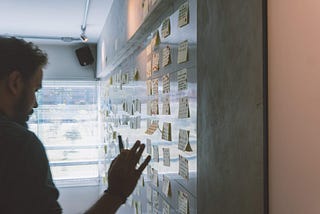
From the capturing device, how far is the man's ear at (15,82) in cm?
116

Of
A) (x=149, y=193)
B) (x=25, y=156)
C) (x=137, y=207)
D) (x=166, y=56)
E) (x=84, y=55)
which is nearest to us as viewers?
(x=25, y=156)

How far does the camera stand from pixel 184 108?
56.5 inches

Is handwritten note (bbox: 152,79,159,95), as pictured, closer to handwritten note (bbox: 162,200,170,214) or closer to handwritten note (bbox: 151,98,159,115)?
handwritten note (bbox: 151,98,159,115)

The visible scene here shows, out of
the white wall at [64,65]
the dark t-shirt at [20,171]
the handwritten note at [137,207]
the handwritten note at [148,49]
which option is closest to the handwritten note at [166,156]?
the handwritten note at [148,49]

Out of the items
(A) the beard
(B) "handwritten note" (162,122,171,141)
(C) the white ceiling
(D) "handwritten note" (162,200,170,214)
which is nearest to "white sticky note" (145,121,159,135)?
(B) "handwritten note" (162,122,171,141)

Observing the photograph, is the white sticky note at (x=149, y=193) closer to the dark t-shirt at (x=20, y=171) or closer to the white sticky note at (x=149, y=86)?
the white sticky note at (x=149, y=86)

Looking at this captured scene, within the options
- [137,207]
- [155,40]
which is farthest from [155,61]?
[137,207]

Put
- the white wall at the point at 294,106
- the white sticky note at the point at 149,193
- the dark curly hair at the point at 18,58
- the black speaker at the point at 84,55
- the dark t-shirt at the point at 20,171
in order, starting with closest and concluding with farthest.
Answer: the white wall at the point at 294,106, the dark t-shirt at the point at 20,171, the dark curly hair at the point at 18,58, the white sticky note at the point at 149,193, the black speaker at the point at 84,55

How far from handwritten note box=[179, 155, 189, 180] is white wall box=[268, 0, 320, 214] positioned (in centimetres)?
65

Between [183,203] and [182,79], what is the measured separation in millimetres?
509

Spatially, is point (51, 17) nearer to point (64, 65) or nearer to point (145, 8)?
point (64, 65)

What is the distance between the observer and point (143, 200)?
A: 238cm

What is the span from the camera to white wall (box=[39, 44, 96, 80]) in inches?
245

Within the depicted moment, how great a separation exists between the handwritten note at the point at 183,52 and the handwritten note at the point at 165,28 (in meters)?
0.22
